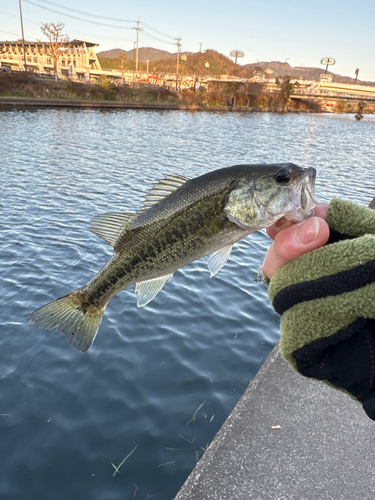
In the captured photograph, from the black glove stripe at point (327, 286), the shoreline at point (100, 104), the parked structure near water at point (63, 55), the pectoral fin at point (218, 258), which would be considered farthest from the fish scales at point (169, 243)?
the parked structure near water at point (63, 55)

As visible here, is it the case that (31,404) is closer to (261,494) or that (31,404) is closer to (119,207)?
(261,494)

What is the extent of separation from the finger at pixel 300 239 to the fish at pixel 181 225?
0.20 m

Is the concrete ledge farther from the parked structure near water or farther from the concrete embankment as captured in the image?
the parked structure near water

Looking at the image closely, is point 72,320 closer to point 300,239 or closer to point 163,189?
point 163,189

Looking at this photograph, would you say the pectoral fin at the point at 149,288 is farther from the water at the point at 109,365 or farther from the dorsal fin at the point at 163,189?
the water at the point at 109,365

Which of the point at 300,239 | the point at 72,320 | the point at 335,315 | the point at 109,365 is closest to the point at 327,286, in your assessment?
the point at 335,315

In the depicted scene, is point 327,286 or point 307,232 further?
point 307,232

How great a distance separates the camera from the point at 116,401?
6230 mm

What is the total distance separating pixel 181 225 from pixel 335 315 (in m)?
1.38

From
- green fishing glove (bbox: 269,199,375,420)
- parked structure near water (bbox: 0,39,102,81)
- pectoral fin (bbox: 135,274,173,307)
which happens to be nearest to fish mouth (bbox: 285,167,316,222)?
green fishing glove (bbox: 269,199,375,420)

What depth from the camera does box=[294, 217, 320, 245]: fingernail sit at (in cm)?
214

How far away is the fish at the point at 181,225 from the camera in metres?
2.54

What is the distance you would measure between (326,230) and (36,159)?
78.0 feet

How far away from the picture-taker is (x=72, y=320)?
3.27 m
